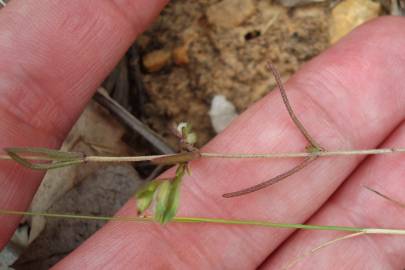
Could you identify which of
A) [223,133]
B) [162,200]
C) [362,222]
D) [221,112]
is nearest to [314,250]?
[362,222]

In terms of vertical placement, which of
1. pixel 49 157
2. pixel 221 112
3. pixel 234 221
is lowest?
pixel 234 221

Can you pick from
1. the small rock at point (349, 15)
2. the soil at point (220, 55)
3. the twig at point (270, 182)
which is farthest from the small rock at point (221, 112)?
the twig at point (270, 182)

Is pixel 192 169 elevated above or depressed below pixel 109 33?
below

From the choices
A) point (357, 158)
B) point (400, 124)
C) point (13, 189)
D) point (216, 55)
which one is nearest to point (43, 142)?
point (13, 189)

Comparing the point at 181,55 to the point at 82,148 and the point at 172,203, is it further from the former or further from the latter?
the point at 172,203

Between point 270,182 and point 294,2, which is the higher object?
point 294,2

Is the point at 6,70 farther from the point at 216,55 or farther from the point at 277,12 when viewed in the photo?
the point at 277,12

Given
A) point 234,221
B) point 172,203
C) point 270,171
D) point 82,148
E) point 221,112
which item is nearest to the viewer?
point 172,203
